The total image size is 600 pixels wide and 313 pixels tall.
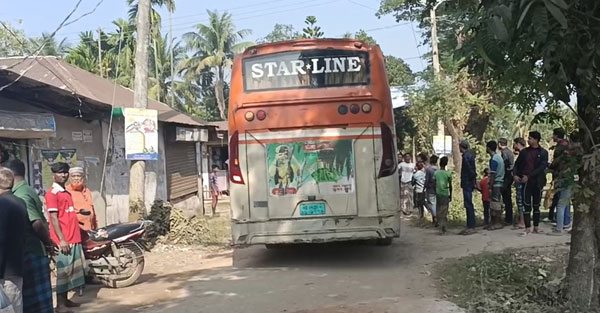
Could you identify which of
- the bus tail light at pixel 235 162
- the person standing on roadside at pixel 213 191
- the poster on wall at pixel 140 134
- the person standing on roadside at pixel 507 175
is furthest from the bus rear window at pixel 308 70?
the person standing on roadside at pixel 213 191

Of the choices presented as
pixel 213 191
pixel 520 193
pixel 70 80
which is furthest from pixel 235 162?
pixel 213 191

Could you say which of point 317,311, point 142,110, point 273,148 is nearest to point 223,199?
point 142,110

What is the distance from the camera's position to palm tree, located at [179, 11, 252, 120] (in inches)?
1800

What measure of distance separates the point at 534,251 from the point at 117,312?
5886mm

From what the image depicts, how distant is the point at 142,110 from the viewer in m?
11.1

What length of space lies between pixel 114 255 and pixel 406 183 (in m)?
9.26

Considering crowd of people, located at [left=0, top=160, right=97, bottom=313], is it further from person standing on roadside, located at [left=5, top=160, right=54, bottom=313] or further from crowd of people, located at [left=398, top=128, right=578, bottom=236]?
crowd of people, located at [left=398, top=128, right=578, bottom=236]

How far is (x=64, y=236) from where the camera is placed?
22.7ft

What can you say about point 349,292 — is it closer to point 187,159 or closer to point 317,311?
point 317,311

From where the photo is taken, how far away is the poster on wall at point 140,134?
1103cm

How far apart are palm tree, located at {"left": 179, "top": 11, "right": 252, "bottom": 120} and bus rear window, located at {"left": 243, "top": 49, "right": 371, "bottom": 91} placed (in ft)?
122

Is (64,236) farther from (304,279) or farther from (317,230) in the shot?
(317,230)

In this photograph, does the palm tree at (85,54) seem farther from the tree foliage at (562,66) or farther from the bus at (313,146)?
the tree foliage at (562,66)

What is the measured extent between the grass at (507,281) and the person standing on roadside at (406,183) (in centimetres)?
666
